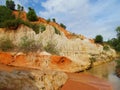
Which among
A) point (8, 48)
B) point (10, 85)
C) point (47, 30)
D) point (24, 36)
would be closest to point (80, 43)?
point (47, 30)

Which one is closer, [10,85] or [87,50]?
[10,85]

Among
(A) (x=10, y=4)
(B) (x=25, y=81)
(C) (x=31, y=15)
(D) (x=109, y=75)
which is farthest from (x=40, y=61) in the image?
(A) (x=10, y=4)

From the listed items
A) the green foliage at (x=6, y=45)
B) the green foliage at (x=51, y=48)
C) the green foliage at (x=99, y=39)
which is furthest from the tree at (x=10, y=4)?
the green foliage at (x=51, y=48)

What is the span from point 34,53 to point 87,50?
342 inches

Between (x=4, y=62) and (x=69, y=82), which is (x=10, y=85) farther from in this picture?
(x=4, y=62)

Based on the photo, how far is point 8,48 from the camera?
941 inches

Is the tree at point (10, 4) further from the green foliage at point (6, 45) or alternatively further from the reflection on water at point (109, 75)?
the reflection on water at point (109, 75)

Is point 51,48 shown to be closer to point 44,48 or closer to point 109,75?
point 44,48

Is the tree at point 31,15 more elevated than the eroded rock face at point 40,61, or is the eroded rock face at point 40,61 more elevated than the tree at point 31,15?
the tree at point 31,15

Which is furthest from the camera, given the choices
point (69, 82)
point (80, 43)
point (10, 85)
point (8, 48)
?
point (80, 43)

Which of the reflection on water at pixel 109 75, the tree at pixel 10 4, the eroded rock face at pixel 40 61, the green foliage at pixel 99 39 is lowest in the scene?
the reflection on water at pixel 109 75

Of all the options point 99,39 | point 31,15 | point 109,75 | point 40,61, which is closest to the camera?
point 109,75

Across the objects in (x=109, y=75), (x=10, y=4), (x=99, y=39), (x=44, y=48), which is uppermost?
(x=10, y=4)

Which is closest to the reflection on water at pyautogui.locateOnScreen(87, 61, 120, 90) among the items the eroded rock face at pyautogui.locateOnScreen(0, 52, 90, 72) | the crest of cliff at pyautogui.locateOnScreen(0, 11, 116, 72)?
the crest of cliff at pyautogui.locateOnScreen(0, 11, 116, 72)
